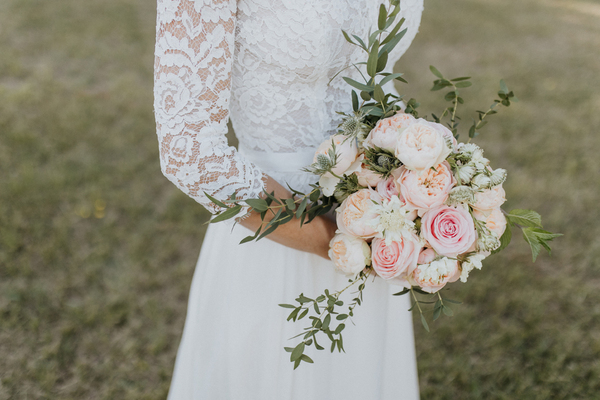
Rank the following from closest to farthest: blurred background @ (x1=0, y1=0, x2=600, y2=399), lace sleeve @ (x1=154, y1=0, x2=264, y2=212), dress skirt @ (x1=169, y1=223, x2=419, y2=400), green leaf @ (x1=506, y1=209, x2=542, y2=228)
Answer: lace sleeve @ (x1=154, y1=0, x2=264, y2=212)
green leaf @ (x1=506, y1=209, x2=542, y2=228)
dress skirt @ (x1=169, y1=223, x2=419, y2=400)
blurred background @ (x1=0, y1=0, x2=600, y2=399)

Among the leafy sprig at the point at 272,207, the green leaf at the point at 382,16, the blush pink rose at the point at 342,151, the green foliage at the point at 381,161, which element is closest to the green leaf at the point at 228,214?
the leafy sprig at the point at 272,207

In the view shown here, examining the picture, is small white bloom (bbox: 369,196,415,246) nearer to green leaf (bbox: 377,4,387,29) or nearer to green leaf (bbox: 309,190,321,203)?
green leaf (bbox: 309,190,321,203)

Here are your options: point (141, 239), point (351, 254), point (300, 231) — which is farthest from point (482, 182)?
point (141, 239)

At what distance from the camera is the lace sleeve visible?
933 millimetres

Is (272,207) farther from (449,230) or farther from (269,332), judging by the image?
(269,332)

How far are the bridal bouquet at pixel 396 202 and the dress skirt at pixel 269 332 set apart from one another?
0.35 m

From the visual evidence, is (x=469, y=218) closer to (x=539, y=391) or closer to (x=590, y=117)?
(x=539, y=391)

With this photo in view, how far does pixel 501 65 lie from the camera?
597 centimetres

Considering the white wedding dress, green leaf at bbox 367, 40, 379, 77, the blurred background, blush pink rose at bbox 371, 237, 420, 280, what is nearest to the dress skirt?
the white wedding dress

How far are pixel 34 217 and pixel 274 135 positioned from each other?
2652 millimetres

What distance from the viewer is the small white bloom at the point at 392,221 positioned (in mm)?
983

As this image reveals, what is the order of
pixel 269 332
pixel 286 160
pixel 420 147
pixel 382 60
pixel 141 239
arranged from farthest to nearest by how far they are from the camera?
pixel 141 239, pixel 269 332, pixel 286 160, pixel 382 60, pixel 420 147

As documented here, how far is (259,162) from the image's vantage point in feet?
4.51

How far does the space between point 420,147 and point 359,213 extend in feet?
0.68
